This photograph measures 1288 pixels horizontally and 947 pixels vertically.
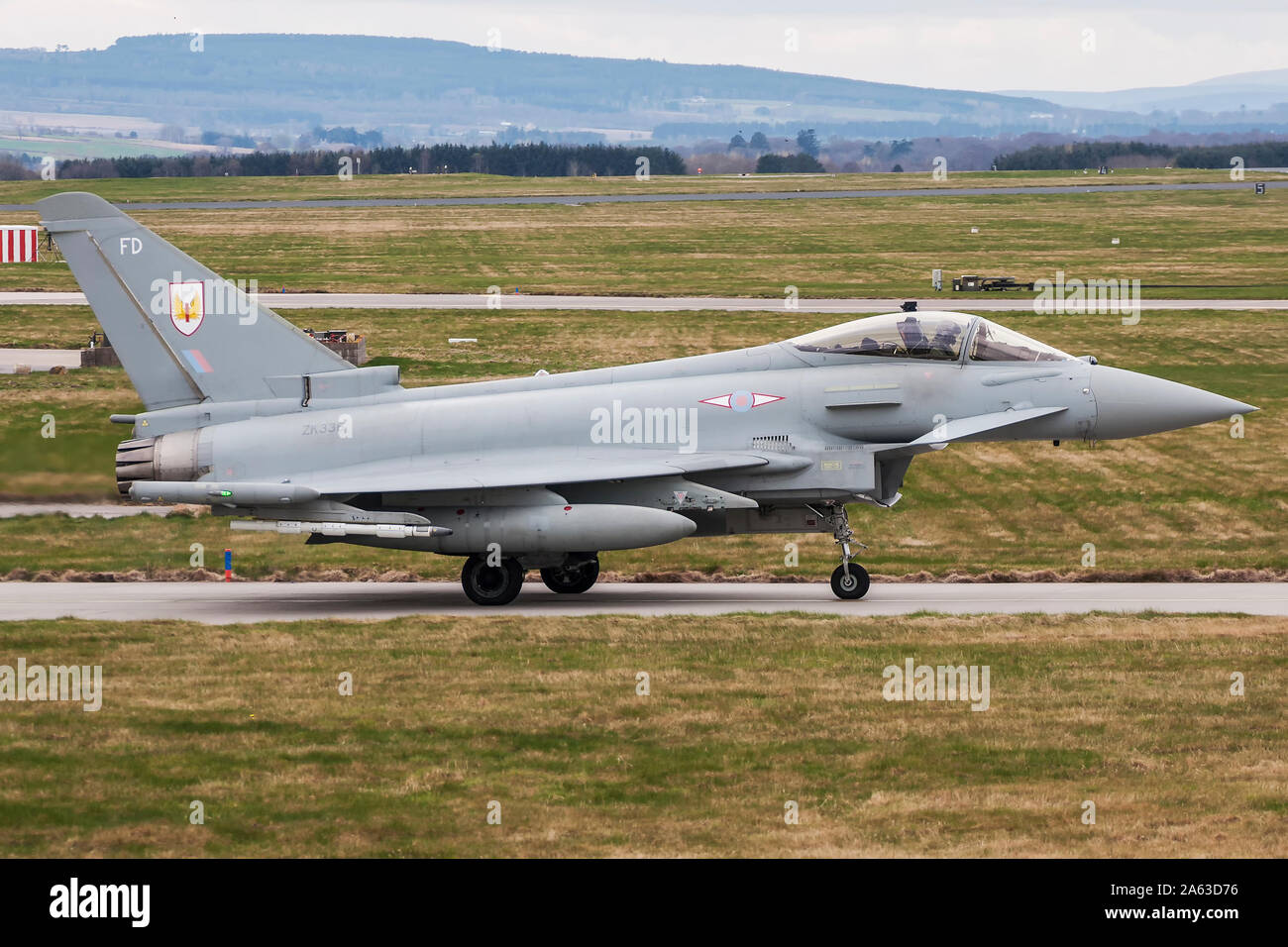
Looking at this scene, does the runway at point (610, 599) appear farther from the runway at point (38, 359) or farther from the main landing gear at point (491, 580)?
the runway at point (38, 359)

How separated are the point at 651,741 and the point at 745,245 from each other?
5964cm

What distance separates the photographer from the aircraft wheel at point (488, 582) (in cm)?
2017

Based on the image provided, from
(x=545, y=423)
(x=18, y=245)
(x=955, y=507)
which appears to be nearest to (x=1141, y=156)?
(x=18, y=245)

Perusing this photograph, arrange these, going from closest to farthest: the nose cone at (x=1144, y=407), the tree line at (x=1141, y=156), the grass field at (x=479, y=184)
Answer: the nose cone at (x=1144, y=407) → the grass field at (x=479, y=184) → the tree line at (x=1141, y=156)

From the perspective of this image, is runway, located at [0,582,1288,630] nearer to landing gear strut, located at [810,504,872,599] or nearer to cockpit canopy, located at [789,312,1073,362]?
landing gear strut, located at [810,504,872,599]

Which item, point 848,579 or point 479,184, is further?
point 479,184

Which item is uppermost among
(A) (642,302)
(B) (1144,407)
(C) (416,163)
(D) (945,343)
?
(C) (416,163)

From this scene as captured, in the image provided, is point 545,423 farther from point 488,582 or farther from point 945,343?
point 945,343

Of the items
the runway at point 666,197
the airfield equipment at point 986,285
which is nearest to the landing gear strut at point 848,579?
the airfield equipment at point 986,285

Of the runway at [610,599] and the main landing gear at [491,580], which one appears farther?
the main landing gear at [491,580]

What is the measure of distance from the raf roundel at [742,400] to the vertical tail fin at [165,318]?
556cm

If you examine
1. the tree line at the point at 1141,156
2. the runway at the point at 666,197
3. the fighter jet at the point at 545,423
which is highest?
the tree line at the point at 1141,156

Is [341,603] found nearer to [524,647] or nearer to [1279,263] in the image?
[524,647]

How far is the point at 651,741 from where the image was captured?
43.2ft
